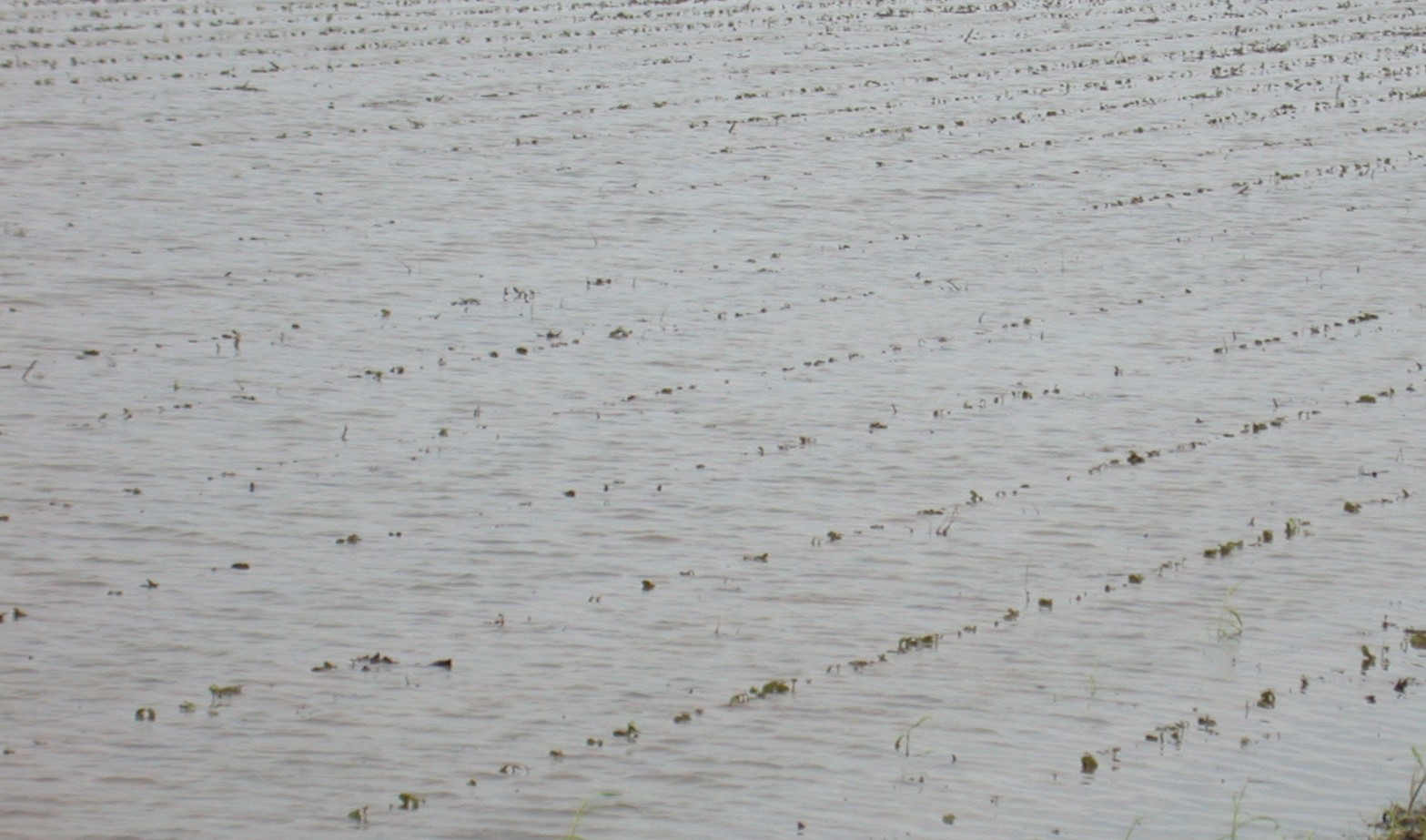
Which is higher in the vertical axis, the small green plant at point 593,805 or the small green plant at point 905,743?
the small green plant at point 905,743

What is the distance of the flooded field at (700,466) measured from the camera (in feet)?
33.9

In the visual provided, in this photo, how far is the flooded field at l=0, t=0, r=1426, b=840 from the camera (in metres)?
10.3

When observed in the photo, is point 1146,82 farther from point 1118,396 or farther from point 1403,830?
point 1403,830

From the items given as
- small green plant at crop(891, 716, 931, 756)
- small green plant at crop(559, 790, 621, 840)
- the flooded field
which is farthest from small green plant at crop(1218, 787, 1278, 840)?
small green plant at crop(559, 790, 621, 840)

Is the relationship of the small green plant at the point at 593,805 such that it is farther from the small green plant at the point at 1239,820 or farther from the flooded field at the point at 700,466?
the small green plant at the point at 1239,820

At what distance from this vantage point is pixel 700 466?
1523cm

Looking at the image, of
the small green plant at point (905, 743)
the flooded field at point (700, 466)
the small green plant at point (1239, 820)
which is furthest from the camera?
the small green plant at point (905, 743)

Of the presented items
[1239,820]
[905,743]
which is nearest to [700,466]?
[905,743]

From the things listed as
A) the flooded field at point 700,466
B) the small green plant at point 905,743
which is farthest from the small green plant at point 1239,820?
the small green plant at point 905,743

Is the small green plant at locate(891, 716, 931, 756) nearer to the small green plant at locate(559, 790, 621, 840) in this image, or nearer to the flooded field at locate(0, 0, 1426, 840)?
the flooded field at locate(0, 0, 1426, 840)

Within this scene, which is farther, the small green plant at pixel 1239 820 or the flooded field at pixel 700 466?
the flooded field at pixel 700 466

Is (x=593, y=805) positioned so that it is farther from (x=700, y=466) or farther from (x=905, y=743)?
(x=700, y=466)

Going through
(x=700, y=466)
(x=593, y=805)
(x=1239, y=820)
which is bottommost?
(x=1239, y=820)

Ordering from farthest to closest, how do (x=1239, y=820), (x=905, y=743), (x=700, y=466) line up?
1. (x=700, y=466)
2. (x=905, y=743)
3. (x=1239, y=820)
